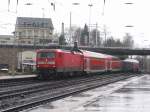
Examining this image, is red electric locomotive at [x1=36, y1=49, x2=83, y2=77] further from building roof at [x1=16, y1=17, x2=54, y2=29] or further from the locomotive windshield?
building roof at [x1=16, y1=17, x2=54, y2=29]

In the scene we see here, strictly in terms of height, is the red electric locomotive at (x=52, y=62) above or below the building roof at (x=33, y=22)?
below

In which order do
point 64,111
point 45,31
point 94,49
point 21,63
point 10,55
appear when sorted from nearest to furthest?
1. point 64,111
2. point 21,63
3. point 10,55
4. point 94,49
5. point 45,31

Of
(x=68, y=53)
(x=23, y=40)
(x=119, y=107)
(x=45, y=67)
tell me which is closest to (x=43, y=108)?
(x=119, y=107)

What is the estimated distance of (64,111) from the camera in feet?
55.0

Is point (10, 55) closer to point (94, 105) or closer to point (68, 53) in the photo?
point (68, 53)

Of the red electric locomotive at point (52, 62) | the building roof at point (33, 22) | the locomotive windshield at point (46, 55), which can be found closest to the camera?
the red electric locomotive at point (52, 62)

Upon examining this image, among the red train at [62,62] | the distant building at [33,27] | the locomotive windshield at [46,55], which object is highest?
the distant building at [33,27]

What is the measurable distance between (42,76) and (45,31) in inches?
4973

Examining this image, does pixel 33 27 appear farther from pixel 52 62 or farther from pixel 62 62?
pixel 52 62

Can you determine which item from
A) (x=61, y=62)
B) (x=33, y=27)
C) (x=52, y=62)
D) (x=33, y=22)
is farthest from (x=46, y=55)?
(x=33, y=22)

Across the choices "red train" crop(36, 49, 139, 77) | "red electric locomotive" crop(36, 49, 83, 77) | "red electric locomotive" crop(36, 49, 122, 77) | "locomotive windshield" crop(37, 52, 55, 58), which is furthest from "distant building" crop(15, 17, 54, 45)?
"locomotive windshield" crop(37, 52, 55, 58)

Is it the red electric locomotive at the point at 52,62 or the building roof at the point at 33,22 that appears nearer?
the red electric locomotive at the point at 52,62

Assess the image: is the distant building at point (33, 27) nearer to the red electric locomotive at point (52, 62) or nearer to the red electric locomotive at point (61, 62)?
the red electric locomotive at point (61, 62)

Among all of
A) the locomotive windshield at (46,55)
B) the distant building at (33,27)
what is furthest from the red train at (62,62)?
the distant building at (33,27)
